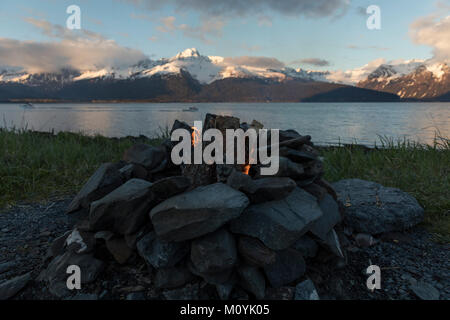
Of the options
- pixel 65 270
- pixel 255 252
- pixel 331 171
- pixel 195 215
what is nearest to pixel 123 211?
pixel 65 270

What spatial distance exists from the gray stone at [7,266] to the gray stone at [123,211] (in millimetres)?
1056

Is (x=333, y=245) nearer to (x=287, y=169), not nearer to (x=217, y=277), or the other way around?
(x=287, y=169)

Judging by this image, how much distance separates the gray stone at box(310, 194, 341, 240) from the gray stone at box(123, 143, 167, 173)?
8.21ft

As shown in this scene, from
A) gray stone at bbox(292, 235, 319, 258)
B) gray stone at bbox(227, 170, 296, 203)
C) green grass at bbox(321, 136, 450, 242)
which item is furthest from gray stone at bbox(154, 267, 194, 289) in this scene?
green grass at bbox(321, 136, 450, 242)

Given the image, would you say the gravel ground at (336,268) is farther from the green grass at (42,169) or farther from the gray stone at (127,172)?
the green grass at (42,169)

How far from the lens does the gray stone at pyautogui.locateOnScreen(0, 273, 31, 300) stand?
2617mm

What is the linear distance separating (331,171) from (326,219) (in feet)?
13.0

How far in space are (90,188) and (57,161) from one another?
4212 millimetres


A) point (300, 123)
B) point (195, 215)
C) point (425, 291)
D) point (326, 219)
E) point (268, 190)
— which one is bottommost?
point (425, 291)

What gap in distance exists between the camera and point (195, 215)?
8.45 feet

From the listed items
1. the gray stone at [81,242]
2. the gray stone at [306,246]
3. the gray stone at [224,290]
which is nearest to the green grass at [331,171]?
the gray stone at [306,246]

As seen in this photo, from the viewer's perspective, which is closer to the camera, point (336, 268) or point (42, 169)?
point (336, 268)
